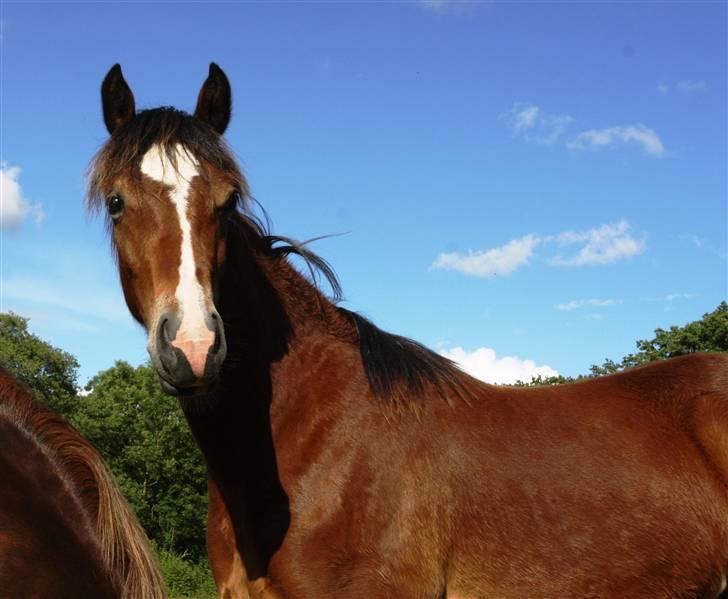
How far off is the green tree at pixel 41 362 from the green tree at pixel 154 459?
136 centimetres

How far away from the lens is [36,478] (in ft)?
9.20

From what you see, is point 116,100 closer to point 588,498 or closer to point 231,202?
point 231,202

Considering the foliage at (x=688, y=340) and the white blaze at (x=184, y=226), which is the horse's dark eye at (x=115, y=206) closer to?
the white blaze at (x=184, y=226)

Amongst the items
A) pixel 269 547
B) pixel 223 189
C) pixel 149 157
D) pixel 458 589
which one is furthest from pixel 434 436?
pixel 149 157

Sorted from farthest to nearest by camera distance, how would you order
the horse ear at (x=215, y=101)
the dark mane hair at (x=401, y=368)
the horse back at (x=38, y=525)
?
the horse ear at (x=215, y=101)
the dark mane hair at (x=401, y=368)
the horse back at (x=38, y=525)

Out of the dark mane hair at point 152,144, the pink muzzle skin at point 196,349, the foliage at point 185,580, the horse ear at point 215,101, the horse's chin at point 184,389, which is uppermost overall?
the horse ear at point 215,101

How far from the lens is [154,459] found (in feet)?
125

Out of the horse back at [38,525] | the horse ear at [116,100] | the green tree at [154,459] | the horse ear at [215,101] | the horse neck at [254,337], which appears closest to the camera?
the horse back at [38,525]

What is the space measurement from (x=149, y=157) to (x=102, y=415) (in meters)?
39.7

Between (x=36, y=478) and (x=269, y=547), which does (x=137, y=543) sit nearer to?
(x=36, y=478)

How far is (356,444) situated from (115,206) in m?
1.70

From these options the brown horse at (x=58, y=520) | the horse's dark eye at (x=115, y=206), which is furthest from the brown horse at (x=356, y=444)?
the brown horse at (x=58, y=520)

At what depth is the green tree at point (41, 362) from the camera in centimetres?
3812

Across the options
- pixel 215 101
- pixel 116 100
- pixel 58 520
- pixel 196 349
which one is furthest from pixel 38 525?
pixel 215 101
